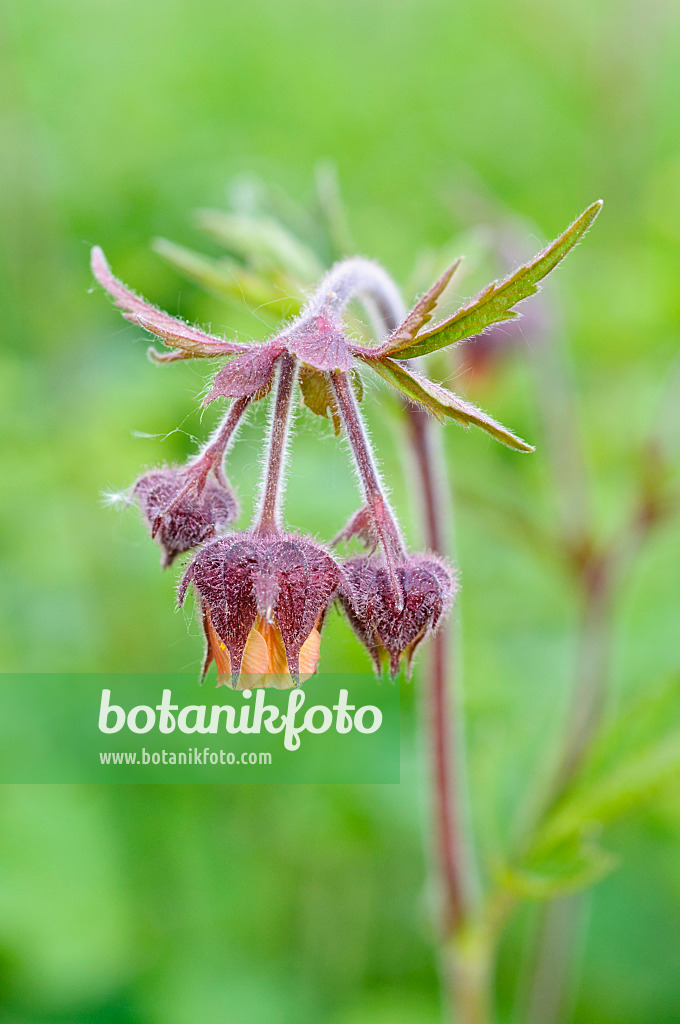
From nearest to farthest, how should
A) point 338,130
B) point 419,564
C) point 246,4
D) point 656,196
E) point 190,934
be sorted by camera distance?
point 419,564 < point 190,934 < point 656,196 < point 338,130 < point 246,4

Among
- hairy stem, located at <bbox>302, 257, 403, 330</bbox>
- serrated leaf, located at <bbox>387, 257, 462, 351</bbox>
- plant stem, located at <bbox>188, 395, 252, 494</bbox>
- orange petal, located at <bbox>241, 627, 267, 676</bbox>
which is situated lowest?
orange petal, located at <bbox>241, 627, 267, 676</bbox>

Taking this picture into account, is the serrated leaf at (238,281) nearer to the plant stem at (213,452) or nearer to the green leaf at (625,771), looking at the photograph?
the plant stem at (213,452)

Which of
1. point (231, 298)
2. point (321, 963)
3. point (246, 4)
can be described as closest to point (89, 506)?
point (231, 298)

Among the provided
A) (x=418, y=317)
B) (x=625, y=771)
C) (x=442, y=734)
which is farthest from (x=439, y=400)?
(x=625, y=771)

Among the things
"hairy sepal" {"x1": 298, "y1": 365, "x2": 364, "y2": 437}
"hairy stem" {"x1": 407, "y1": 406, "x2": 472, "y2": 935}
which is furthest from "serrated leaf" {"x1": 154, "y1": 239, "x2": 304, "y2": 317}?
"hairy sepal" {"x1": 298, "y1": 365, "x2": 364, "y2": 437}

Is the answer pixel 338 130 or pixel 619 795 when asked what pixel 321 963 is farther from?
pixel 338 130

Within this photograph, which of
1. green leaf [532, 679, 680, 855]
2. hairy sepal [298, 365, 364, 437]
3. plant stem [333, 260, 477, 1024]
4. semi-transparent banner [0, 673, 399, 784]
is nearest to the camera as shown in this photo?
hairy sepal [298, 365, 364, 437]

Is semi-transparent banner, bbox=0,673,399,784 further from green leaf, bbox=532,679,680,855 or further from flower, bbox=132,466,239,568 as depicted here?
flower, bbox=132,466,239,568
